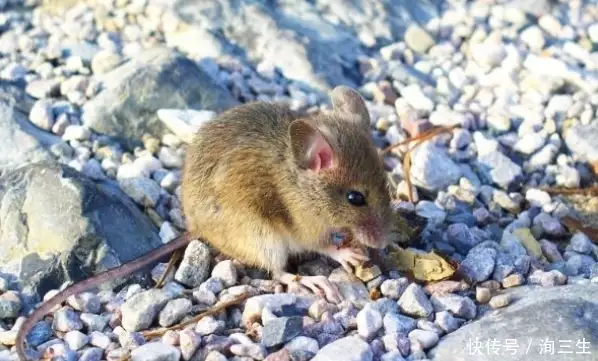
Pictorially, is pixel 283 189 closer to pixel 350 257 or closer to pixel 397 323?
pixel 350 257

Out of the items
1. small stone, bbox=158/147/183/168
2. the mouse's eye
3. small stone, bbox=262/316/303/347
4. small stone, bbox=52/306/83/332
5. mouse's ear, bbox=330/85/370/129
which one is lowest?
small stone, bbox=52/306/83/332

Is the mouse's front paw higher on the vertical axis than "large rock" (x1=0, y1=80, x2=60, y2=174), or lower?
higher

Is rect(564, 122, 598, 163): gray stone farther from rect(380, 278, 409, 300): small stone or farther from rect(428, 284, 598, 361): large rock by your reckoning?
rect(380, 278, 409, 300): small stone

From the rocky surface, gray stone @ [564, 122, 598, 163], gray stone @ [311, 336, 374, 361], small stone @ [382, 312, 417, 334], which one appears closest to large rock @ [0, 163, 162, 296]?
the rocky surface

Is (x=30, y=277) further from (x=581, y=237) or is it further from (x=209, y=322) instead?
(x=581, y=237)

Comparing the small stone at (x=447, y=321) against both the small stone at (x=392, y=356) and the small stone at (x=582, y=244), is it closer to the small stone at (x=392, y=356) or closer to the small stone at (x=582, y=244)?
the small stone at (x=392, y=356)

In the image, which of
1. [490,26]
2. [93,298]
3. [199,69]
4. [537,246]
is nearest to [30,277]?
[93,298]

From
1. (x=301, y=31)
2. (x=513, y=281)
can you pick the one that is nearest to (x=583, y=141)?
(x=513, y=281)

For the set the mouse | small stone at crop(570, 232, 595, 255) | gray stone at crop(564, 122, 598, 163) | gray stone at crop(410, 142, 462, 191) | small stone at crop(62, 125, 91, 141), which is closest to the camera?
the mouse
